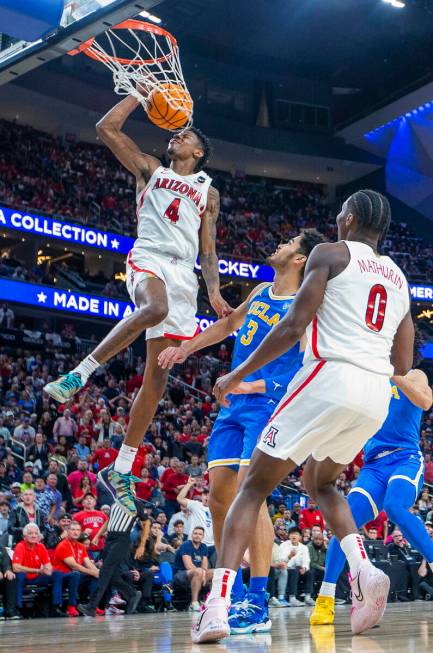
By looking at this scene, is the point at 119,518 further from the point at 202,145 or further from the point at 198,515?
the point at 198,515

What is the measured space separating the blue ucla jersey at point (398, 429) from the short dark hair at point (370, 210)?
219 cm

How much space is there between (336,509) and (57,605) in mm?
6625

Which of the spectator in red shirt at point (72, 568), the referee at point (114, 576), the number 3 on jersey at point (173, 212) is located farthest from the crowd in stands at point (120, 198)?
the number 3 on jersey at point (173, 212)

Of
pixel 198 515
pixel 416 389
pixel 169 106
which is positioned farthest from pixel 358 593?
pixel 198 515

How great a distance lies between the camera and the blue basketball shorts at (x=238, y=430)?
5.59 m

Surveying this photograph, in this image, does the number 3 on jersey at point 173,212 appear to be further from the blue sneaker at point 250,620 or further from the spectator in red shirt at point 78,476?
the spectator in red shirt at point 78,476

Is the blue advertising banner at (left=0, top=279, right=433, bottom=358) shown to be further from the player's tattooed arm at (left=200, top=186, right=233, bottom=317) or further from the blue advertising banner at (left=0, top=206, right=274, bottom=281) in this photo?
the player's tattooed arm at (left=200, top=186, right=233, bottom=317)

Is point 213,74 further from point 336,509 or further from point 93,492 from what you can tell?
point 336,509

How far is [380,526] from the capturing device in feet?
50.0

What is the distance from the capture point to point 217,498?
5730 millimetres

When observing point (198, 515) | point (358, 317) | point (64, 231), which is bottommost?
point (198, 515)

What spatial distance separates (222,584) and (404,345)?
1617mm

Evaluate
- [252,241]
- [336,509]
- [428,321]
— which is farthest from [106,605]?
[428,321]

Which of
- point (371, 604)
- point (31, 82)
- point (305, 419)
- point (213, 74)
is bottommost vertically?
point (371, 604)
